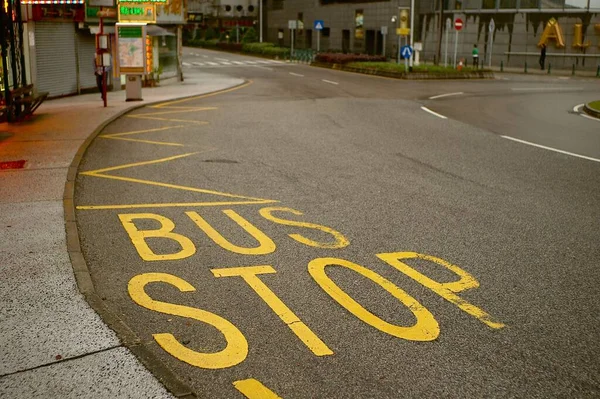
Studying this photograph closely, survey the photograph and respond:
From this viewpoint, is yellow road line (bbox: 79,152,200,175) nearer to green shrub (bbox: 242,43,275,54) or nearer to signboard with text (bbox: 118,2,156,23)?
signboard with text (bbox: 118,2,156,23)

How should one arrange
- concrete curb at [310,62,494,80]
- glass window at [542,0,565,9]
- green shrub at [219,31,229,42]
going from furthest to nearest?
1. green shrub at [219,31,229,42]
2. glass window at [542,0,565,9]
3. concrete curb at [310,62,494,80]

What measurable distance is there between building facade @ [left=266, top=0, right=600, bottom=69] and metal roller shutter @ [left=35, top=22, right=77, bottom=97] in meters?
25.2

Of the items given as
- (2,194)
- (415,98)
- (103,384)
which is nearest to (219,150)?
(2,194)

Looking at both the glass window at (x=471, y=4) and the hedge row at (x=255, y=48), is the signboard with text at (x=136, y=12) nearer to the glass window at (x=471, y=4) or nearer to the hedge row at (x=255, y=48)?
the glass window at (x=471, y=4)

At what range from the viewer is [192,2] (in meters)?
114

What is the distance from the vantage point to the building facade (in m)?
46.4

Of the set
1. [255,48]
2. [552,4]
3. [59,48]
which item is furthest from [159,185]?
[255,48]

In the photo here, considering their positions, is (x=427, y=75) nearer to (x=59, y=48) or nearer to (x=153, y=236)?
(x=59, y=48)

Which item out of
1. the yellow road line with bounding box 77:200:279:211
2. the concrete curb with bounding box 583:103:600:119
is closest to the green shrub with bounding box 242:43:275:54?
the concrete curb with bounding box 583:103:600:119

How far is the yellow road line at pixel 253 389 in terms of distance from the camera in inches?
185

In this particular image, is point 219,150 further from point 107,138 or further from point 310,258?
point 310,258

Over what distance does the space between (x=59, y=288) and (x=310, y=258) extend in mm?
2492

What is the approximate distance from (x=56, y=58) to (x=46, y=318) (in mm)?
21774

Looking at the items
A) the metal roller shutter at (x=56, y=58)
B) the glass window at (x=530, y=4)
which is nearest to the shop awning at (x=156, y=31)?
the metal roller shutter at (x=56, y=58)
